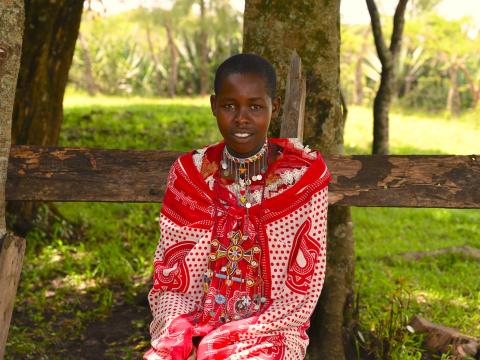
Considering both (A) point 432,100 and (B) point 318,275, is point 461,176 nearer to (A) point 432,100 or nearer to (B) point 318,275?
(B) point 318,275

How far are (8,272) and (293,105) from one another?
158cm

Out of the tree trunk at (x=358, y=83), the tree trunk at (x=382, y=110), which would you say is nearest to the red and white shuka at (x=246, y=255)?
the tree trunk at (x=382, y=110)

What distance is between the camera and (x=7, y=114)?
2975 mm

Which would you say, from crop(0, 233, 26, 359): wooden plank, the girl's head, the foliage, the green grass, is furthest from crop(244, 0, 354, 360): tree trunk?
the foliage

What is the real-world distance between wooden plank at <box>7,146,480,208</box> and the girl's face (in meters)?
0.76

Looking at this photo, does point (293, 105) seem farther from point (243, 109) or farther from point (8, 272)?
point (8, 272)

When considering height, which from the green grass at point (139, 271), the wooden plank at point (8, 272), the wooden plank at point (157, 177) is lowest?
the green grass at point (139, 271)

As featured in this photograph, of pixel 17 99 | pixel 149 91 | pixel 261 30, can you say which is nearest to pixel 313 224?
pixel 261 30

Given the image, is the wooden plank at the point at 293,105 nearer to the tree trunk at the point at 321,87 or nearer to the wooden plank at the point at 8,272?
the tree trunk at the point at 321,87

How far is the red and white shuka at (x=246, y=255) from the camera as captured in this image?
2635 mm

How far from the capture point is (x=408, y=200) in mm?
3291

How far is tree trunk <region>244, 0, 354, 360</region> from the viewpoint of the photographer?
377 centimetres

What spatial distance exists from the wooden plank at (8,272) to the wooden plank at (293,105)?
1.38 metres

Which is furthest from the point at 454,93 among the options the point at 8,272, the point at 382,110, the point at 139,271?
the point at 8,272
